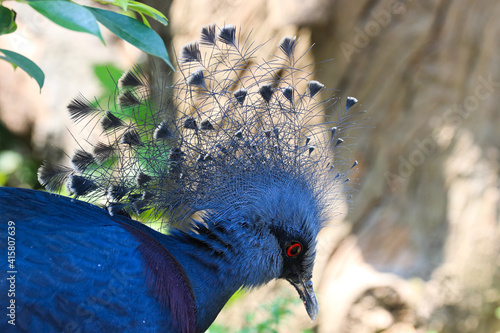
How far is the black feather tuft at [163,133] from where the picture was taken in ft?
6.05

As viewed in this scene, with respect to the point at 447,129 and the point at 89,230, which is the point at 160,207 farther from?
the point at 447,129

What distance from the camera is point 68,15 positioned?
2.93 feet

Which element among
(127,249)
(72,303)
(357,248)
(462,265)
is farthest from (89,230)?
(462,265)

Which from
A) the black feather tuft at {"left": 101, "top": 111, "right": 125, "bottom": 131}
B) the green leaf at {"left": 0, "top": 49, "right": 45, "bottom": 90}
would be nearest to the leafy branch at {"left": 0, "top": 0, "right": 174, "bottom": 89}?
the green leaf at {"left": 0, "top": 49, "right": 45, "bottom": 90}

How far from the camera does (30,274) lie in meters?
1.42

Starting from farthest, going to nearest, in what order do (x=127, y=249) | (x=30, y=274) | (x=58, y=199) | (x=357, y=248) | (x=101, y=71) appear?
(x=357, y=248)
(x=101, y=71)
(x=58, y=199)
(x=127, y=249)
(x=30, y=274)

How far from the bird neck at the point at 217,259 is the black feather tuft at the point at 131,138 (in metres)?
0.42

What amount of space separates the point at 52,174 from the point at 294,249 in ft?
3.50

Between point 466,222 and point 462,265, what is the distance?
1.21ft

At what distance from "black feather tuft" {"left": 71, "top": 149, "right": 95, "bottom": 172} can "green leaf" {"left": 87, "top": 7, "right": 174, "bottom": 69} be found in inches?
36.0

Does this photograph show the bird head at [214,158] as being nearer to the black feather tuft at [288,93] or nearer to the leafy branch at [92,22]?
the black feather tuft at [288,93]

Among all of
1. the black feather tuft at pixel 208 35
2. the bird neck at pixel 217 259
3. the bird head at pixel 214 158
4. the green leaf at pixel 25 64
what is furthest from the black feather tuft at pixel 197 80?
the green leaf at pixel 25 64

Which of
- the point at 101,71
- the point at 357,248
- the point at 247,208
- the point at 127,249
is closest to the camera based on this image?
the point at 127,249

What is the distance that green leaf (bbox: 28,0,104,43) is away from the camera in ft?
2.90
